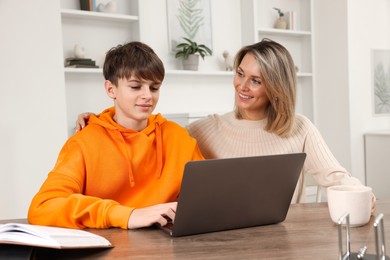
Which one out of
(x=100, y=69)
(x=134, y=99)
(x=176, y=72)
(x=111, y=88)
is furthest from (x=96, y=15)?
(x=134, y=99)

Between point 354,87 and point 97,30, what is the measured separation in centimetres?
264

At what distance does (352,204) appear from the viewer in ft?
3.89

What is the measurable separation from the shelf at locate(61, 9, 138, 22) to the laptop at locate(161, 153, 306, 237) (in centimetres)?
266

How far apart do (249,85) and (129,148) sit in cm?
60

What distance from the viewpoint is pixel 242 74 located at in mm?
1932

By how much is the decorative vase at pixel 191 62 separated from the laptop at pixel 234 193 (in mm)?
2878

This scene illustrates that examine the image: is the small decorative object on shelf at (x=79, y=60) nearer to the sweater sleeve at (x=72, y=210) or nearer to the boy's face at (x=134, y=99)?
the boy's face at (x=134, y=99)

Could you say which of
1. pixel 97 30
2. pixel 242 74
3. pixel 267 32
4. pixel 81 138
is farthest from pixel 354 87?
pixel 81 138

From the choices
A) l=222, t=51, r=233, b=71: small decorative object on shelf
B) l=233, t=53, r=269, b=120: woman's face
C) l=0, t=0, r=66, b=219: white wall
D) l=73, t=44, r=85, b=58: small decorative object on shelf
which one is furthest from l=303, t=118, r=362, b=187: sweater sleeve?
l=222, t=51, r=233, b=71: small decorative object on shelf

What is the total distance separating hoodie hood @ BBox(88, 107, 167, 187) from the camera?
1.57 meters

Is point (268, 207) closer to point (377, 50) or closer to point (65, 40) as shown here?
point (65, 40)

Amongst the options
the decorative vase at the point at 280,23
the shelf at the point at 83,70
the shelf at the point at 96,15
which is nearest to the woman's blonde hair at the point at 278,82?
the shelf at the point at 83,70

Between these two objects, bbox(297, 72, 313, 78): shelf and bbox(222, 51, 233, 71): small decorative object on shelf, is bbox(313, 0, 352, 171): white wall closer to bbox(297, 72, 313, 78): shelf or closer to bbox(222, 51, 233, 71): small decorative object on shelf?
bbox(297, 72, 313, 78): shelf

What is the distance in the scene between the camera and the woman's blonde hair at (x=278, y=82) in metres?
1.86
